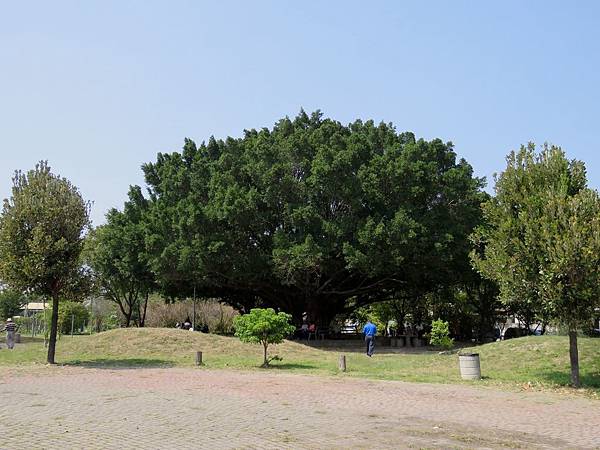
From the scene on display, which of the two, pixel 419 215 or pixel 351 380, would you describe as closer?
pixel 351 380

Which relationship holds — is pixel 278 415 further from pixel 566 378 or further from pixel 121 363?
pixel 121 363

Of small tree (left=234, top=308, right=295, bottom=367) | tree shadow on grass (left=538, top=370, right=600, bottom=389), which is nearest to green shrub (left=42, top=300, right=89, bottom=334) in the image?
small tree (left=234, top=308, right=295, bottom=367)

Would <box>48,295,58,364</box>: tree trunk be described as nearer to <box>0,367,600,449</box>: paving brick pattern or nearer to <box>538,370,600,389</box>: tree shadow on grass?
<box>0,367,600,449</box>: paving brick pattern

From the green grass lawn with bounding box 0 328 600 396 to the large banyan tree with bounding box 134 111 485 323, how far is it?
5443 mm

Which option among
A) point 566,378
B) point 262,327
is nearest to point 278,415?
point 262,327

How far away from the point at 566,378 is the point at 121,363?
15.8 metres

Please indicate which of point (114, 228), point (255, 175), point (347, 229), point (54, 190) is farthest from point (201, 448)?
point (114, 228)

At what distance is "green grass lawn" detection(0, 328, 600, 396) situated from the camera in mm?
18484

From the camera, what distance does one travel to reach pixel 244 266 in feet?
109

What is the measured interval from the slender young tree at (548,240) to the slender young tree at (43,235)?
48.0 feet

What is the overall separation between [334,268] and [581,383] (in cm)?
1880

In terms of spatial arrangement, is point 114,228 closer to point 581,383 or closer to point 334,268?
point 334,268

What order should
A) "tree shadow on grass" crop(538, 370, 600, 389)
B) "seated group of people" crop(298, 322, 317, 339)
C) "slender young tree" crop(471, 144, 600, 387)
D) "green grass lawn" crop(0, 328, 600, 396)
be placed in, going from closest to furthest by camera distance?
"slender young tree" crop(471, 144, 600, 387)
"tree shadow on grass" crop(538, 370, 600, 389)
"green grass lawn" crop(0, 328, 600, 396)
"seated group of people" crop(298, 322, 317, 339)

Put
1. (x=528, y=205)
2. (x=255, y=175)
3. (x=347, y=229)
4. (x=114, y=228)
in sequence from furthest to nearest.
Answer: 1. (x=114, y=228)
2. (x=255, y=175)
3. (x=347, y=229)
4. (x=528, y=205)
